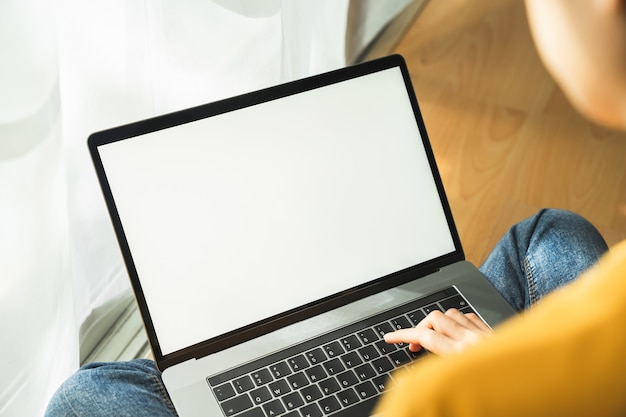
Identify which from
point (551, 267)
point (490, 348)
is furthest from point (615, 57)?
point (551, 267)

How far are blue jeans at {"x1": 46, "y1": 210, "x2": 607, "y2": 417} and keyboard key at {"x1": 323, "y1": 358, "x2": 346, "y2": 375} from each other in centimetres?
17

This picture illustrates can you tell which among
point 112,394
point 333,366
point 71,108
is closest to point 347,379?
point 333,366

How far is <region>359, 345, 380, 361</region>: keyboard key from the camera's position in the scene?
723 millimetres

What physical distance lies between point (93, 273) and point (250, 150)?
1.18ft

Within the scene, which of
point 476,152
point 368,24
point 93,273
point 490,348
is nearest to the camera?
point 490,348

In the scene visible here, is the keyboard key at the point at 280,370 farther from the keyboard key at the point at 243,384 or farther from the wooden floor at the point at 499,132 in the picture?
the wooden floor at the point at 499,132

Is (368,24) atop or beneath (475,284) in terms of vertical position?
atop

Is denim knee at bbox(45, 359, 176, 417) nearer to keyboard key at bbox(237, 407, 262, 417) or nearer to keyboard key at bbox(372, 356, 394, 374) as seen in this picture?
keyboard key at bbox(237, 407, 262, 417)

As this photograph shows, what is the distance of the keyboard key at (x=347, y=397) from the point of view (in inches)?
27.2

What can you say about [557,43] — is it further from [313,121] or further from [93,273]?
[93,273]

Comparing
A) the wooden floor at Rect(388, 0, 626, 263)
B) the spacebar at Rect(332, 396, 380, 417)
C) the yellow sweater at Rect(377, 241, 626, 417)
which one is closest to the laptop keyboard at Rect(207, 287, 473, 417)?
the spacebar at Rect(332, 396, 380, 417)

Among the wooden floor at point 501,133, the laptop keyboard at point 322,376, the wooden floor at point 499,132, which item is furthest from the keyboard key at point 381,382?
the wooden floor at point 501,133

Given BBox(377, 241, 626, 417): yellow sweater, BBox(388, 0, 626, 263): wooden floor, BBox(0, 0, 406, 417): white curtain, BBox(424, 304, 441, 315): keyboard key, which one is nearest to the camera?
BBox(377, 241, 626, 417): yellow sweater

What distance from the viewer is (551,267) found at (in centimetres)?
86
